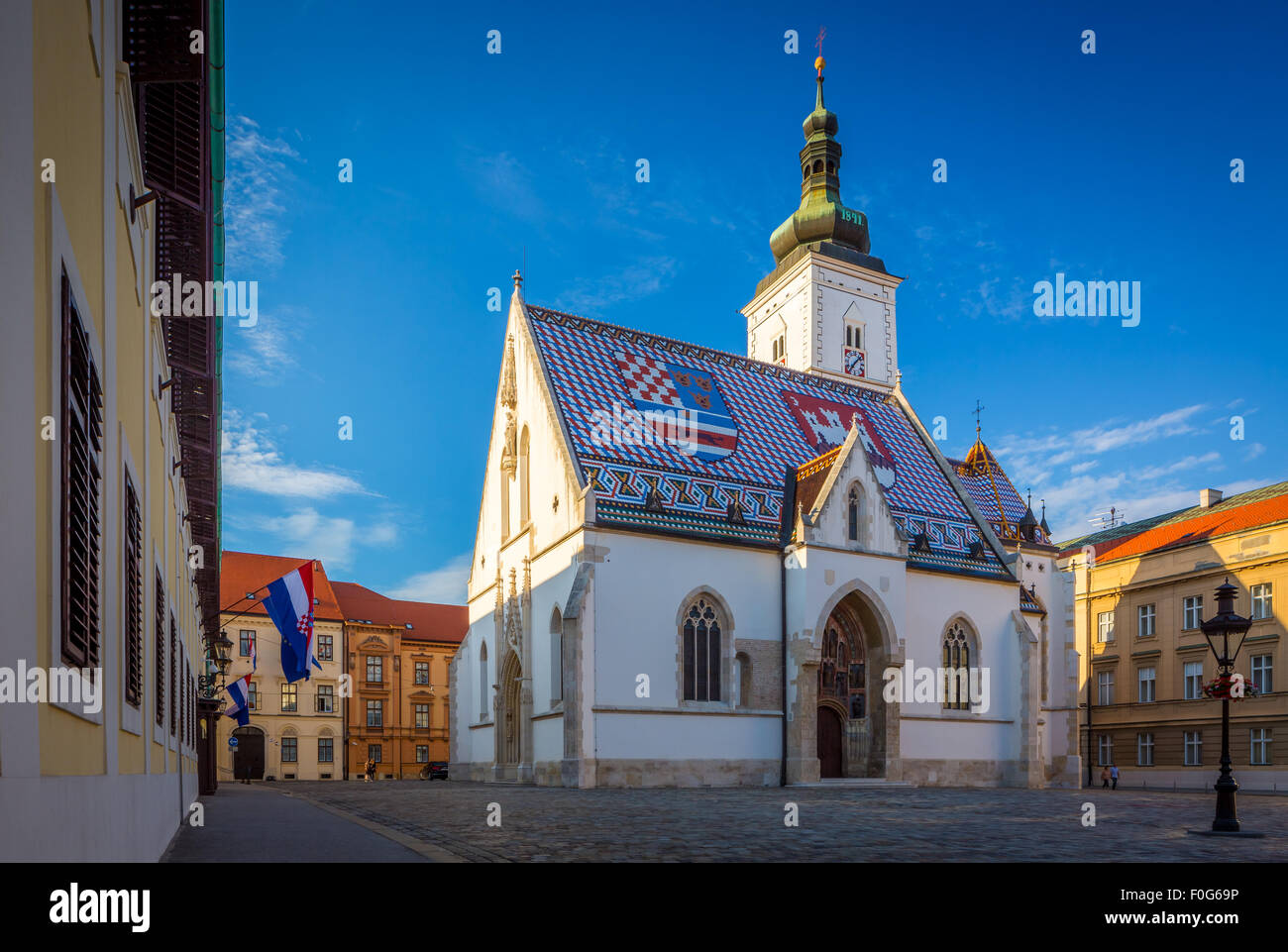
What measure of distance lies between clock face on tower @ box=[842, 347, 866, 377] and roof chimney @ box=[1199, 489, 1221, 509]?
18661 mm

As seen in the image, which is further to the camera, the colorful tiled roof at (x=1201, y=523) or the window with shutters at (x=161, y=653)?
the colorful tiled roof at (x=1201, y=523)

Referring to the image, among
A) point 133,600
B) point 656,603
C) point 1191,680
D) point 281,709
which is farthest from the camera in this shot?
point 281,709

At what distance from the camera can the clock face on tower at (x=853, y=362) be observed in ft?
195

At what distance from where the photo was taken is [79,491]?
17.2 feet

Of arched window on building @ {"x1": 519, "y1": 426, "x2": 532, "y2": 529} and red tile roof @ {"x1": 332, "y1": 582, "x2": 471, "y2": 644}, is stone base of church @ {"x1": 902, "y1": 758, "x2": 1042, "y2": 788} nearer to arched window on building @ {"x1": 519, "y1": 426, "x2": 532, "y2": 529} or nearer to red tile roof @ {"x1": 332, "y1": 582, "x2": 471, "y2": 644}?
arched window on building @ {"x1": 519, "y1": 426, "x2": 532, "y2": 529}

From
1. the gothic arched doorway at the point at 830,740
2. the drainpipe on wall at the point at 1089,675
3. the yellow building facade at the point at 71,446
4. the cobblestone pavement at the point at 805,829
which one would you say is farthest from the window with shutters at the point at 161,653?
the drainpipe on wall at the point at 1089,675

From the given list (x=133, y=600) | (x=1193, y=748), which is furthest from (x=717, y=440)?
(x=133, y=600)

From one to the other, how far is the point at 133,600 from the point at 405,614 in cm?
6185

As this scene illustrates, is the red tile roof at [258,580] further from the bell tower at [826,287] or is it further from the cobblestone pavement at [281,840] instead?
the cobblestone pavement at [281,840]

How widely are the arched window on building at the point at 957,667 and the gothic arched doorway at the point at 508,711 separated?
14.4m

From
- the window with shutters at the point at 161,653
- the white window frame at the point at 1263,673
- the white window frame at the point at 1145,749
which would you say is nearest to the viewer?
the window with shutters at the point at 161,653

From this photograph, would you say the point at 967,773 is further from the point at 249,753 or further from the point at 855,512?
the point at 249,753
